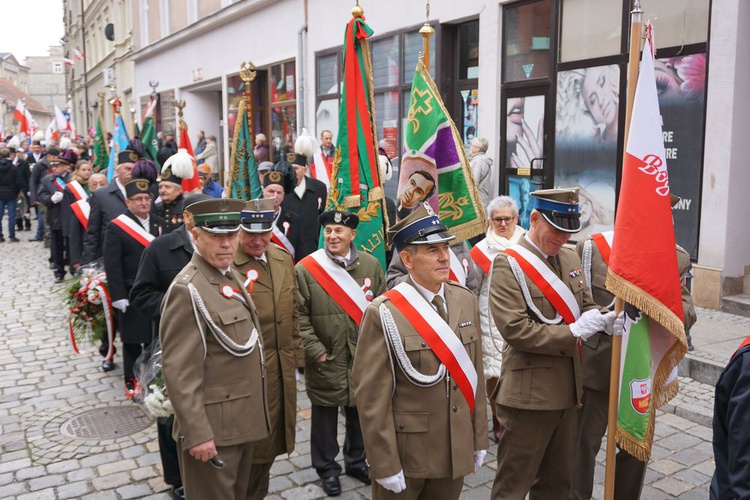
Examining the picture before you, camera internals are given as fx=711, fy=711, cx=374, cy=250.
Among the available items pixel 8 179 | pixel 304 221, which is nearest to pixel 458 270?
pixel 304 221

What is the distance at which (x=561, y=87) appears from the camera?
10.3 m

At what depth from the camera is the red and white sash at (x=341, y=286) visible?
15.8 feet

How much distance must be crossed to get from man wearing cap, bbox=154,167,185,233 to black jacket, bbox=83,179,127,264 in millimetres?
1466

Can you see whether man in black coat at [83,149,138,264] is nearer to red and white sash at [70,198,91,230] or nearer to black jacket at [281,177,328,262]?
red and white sash at [70,198,91,230]

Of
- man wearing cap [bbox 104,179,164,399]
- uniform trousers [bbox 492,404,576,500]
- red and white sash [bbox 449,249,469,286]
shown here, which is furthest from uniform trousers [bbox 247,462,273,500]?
man wearing cap [bbox 104,179,164,399]

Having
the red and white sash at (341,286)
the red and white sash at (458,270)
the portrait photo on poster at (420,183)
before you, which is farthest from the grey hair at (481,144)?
the red and white sash at (341,286)

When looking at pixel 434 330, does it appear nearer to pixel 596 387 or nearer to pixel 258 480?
pixel 596 387

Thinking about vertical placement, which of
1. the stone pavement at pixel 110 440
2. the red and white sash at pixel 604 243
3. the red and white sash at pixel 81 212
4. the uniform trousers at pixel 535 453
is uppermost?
the red and white sash at pixel 604 243

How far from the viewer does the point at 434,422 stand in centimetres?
337

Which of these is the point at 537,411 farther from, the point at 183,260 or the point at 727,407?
the point at 183,260

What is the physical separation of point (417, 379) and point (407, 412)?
0.17m

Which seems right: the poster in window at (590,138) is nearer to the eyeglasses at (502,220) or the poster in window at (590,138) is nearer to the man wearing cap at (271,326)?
the eyeglasses at (502,220)

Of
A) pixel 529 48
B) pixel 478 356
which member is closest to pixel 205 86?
pixel 529 48

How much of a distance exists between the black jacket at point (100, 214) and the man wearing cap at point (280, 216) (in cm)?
157
